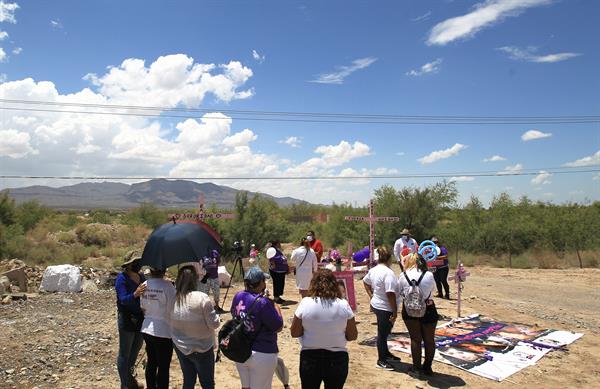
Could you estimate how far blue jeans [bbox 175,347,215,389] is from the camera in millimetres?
4027

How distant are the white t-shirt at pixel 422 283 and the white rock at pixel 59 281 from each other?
36.0 feet

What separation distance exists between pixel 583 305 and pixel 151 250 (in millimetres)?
12392

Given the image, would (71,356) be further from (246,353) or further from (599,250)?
(599,250)

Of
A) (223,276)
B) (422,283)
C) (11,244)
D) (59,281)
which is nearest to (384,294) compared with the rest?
(422,283)

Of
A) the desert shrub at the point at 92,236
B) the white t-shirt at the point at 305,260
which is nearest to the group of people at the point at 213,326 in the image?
the white t-shirt at the point at 305,260

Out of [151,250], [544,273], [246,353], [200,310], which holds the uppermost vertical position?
[151,250]

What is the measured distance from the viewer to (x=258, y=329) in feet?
12.2

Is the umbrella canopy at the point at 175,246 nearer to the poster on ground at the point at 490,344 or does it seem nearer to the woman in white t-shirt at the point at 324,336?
the woman in white t-shirt at the point at 324,336

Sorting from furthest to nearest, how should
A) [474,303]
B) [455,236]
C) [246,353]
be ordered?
1. [455,236]
2. [474,303]
3. [246,353]

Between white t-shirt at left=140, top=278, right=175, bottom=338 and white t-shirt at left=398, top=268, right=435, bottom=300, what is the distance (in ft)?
9.97

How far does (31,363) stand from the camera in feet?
21.1

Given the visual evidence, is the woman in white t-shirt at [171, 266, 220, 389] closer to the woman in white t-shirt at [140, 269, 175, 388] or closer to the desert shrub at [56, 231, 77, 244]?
the woman in white t-shirt at [140, 269, 175, 388]

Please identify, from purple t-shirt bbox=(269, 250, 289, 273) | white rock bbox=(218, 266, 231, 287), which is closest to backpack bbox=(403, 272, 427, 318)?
purple t-shirt bbox=(269, 250, 289, 273)

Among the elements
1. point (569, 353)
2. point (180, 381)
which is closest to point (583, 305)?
point (569, 353)
